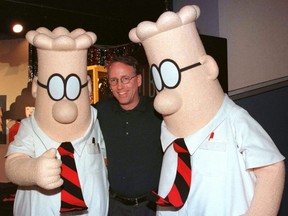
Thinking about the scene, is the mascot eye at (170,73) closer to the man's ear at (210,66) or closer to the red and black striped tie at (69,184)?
the man's ear at (210,66)

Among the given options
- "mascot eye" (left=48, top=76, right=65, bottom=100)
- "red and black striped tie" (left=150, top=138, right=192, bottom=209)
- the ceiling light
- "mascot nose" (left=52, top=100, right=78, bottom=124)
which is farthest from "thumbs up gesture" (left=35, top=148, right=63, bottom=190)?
the ceiling light

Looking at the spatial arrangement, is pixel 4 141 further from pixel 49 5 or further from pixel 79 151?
pixel 79 151

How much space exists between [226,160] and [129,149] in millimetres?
768

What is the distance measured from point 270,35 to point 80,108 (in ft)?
9.34

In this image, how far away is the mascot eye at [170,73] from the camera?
Answer: 5.33ft

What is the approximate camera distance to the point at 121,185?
2256 millimetres

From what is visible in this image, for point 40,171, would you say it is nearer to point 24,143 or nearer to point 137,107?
point 24,143

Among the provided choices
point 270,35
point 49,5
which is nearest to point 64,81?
point 49,5

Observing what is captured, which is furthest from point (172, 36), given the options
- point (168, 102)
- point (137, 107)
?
point (137, 107)

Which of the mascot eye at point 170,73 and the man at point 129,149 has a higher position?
the mascot eye at point 170,73

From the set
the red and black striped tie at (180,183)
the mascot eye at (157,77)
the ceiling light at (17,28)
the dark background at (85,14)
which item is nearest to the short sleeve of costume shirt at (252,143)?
the red and black striped tie at (180,183)

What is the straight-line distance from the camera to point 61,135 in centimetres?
183

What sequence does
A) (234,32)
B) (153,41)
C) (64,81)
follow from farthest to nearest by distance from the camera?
(234,32) < (64,81) < (153,41)

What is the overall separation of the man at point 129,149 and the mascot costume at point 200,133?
55cm
